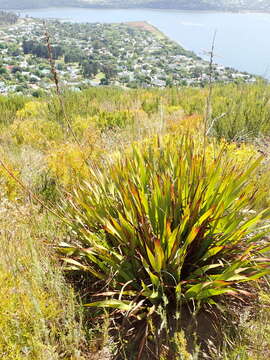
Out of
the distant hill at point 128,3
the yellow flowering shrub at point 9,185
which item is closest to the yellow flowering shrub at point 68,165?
the yellow flowering shrub at point 9,185

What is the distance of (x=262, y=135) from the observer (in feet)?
17.6

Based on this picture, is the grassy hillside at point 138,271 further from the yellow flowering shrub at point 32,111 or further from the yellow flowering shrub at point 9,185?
the yellow flowering shrub at point 32,111

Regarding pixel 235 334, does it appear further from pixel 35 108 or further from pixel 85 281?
pixel 35 108

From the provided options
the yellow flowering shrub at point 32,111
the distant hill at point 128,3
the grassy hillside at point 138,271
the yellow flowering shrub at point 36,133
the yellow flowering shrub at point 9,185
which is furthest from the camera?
the distant hill at point 128,3

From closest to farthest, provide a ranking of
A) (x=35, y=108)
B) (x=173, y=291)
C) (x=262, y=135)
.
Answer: (x=173, y=291), (x=262, y=135), (x=35, y=108)

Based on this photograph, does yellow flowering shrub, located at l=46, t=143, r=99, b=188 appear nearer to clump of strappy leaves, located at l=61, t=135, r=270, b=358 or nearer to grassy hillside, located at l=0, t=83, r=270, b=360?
grassy hillside, located at l=0, t=83, r=270, b=360

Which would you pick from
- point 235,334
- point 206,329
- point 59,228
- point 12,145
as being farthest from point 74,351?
point 12,145

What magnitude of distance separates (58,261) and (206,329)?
1158mm

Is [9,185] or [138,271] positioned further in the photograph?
[9,185]

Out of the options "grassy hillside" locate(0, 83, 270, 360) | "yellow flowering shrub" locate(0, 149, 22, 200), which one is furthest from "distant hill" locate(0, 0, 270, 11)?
"grassy hillside" locate(0, 83, 270, 360)

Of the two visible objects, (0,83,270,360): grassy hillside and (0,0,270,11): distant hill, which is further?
(0,0,270,11): distant hill

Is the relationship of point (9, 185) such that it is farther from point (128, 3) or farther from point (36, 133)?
point (128, 3)

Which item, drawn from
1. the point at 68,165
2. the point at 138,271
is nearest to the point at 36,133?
the point at 68,165

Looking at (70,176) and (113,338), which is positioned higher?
(70,176)
